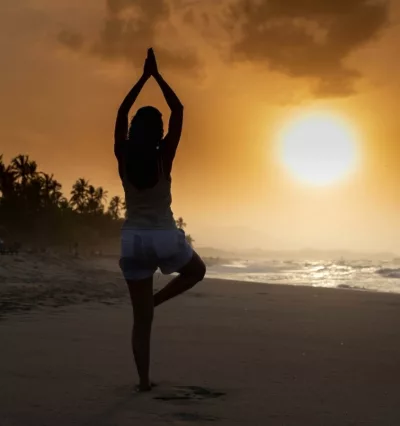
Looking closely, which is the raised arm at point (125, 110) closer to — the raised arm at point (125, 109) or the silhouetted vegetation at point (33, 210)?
the raised arm at point (125, 109)

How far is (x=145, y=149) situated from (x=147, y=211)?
41 cm

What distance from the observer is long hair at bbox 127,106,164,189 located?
3.51 meters

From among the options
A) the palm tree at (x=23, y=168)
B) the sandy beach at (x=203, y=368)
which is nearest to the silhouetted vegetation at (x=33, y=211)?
the palm tree at (x=23, y=168)

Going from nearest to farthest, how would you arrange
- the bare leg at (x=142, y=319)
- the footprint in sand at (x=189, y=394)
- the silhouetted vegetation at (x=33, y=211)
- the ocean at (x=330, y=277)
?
the footprint in sand at (x=189, y=394)
the bare leg at (x=142, y=319)
the ocean at (x=330, y=277)
the silhouetted vegetation at (x=33, y=211)

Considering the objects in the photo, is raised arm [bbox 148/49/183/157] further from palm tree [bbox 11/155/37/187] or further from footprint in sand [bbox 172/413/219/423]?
palm tree [bbox 11/155/37/187]

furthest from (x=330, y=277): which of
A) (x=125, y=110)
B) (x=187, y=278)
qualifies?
(x=125, y=110)

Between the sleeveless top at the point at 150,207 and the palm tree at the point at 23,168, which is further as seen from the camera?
the palm tree at the point at 23,168

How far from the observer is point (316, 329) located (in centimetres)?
652

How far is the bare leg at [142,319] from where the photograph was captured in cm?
355

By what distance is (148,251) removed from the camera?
3.44 metres

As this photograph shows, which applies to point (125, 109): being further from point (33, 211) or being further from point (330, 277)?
point (33, 211)

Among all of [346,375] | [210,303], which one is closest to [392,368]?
[346,375]

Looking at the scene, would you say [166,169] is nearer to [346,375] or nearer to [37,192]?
[346,375]

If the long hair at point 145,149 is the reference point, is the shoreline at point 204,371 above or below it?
below
